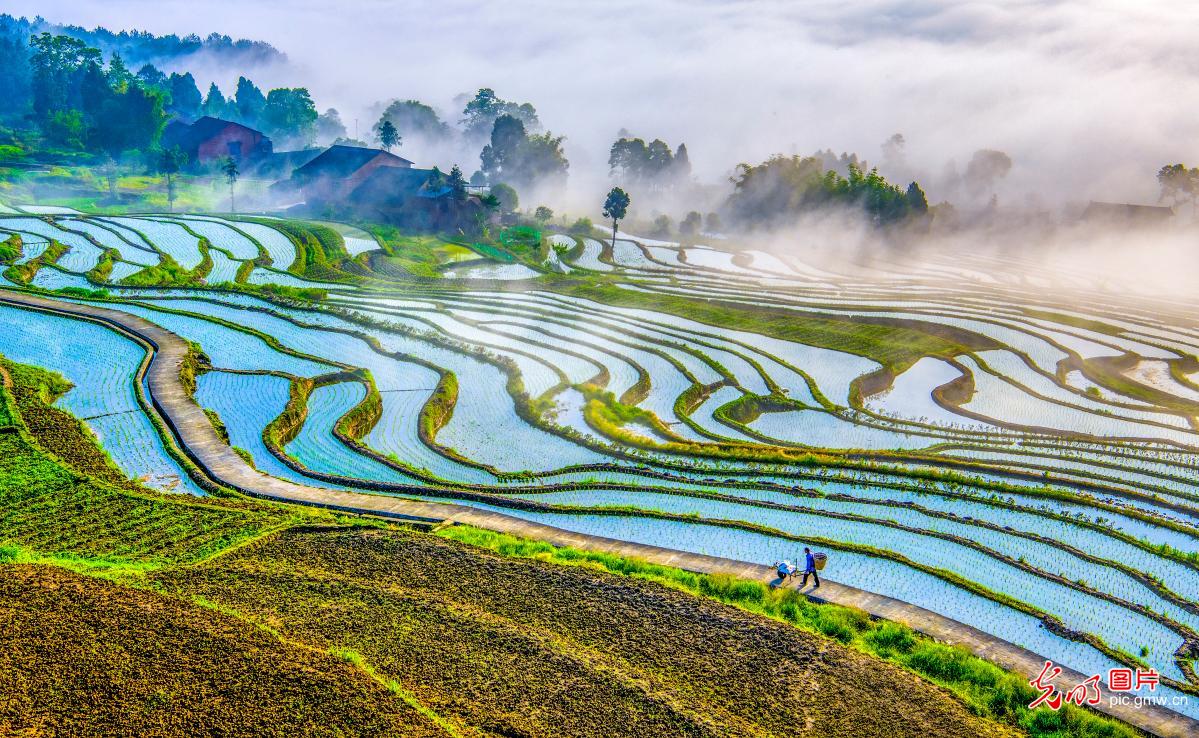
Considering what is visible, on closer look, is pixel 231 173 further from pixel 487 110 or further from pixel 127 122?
pixel 487 110

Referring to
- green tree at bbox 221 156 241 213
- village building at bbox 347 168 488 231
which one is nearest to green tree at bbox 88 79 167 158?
green tree at bbox 221 156 241 213

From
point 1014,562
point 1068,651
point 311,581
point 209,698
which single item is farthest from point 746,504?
point 209,698

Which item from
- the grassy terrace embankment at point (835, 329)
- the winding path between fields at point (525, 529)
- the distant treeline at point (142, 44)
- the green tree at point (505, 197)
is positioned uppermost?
the distant treeline at point (142, 44)

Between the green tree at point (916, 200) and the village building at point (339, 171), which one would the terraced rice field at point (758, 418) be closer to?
the village building at point (339, 171)

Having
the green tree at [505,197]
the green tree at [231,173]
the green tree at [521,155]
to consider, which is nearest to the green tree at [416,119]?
the green tree at [521,155]

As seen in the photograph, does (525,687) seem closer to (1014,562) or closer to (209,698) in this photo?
(209,698)

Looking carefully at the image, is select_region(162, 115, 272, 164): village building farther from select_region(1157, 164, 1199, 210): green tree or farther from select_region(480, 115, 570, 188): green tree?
select_region(1157, 164, 1199, 210): green tree
